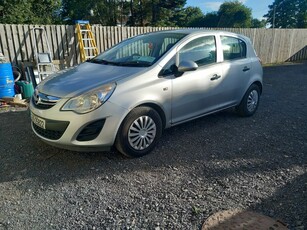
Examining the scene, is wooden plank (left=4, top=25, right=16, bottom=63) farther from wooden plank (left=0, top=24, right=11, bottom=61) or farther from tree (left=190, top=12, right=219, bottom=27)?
tree (left=190, top=12, right=219, bottom=27)

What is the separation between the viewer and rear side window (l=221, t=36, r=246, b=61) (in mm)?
4289

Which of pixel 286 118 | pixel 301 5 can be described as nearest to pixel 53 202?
pixel 286 118

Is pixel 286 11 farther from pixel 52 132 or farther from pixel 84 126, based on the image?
pixel 52 132

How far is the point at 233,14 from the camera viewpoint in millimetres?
54438

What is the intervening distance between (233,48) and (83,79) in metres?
2.78

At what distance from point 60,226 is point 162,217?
898 millimetres

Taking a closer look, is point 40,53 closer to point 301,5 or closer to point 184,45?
point 184,45

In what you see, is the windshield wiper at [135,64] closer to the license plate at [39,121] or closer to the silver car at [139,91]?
the silver car at [139,91]

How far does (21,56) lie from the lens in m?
6.96

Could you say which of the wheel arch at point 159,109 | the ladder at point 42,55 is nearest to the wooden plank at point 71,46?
the ladder at point 42,55

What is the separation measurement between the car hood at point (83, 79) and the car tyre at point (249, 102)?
2406mm

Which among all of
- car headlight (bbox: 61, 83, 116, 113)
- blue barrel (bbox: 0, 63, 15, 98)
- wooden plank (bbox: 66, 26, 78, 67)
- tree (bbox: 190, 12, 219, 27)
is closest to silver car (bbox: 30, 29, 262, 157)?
car headlight (bbox: 61, 83, 116, 113)

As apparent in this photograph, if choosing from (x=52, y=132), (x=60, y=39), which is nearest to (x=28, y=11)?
(x=60, y=39)

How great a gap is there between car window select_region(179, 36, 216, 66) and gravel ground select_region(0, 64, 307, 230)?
118 centimetres
